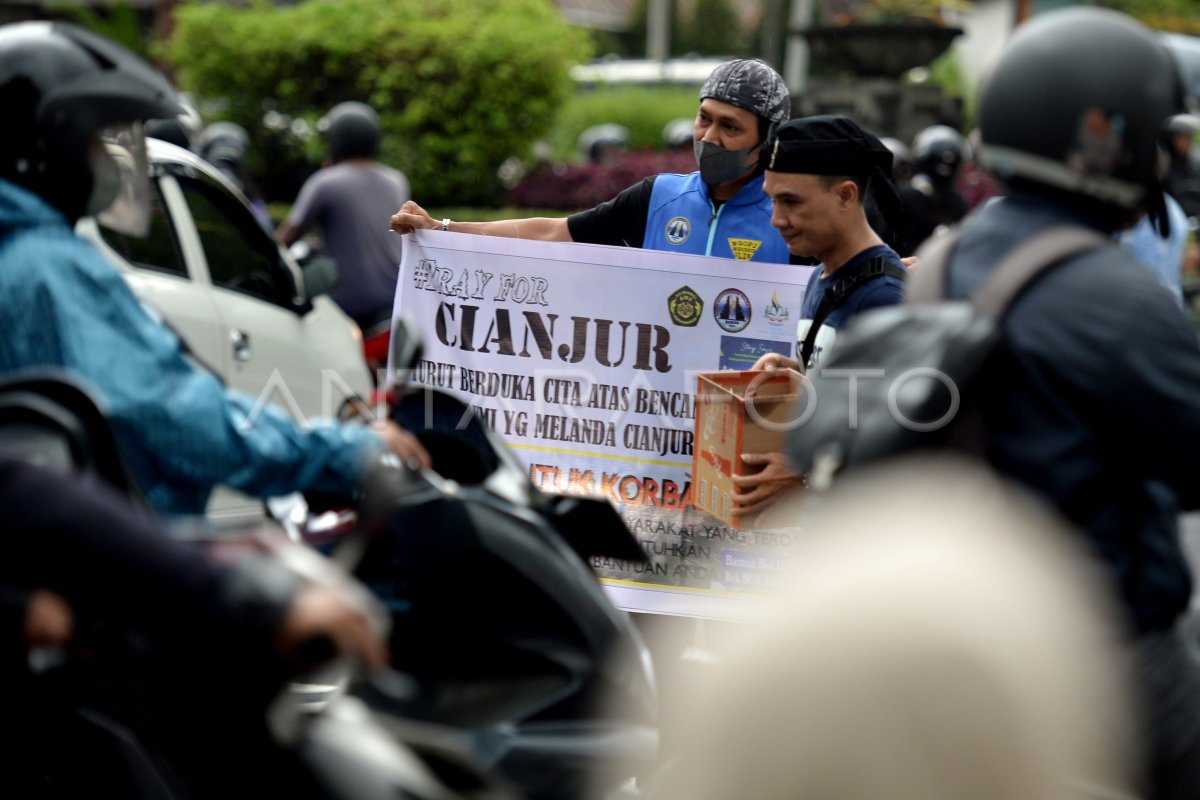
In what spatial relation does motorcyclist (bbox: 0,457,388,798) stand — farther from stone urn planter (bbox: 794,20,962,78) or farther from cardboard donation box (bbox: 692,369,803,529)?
stone urn planter (bbox: 794,20,962,78)

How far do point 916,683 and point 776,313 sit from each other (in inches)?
87.3

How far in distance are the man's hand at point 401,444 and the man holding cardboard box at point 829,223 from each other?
1.30 metres

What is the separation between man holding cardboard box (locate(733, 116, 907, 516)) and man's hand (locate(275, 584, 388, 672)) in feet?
5.77

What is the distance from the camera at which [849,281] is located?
3777mm

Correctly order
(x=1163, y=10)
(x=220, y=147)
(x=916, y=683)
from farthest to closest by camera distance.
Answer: (x=1163, y=10) < (x=220, y=147) < (x=916, y=683)

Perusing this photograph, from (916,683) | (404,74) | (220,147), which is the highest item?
(916,683)

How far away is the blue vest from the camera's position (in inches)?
174

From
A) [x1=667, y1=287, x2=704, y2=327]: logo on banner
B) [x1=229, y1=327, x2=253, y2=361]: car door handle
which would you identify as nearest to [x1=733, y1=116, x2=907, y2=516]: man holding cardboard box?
[x1=667, y1=287, x2=704, y2=327]: logo on banner

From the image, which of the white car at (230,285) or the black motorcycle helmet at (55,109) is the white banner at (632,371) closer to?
the black motorcycle helmet at (55,109)

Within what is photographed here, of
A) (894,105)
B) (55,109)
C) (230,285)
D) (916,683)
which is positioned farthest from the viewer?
(894,105)

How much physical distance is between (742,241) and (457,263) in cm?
79

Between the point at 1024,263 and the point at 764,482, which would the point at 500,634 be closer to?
the point at 1024,263

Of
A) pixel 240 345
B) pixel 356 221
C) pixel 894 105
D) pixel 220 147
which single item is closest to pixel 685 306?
pixel 240 345

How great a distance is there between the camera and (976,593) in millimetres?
2088
